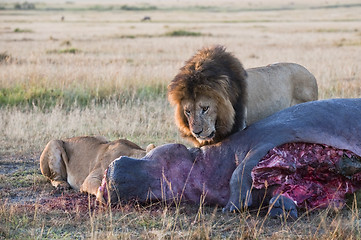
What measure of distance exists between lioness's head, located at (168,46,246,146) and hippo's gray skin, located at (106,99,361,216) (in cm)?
21

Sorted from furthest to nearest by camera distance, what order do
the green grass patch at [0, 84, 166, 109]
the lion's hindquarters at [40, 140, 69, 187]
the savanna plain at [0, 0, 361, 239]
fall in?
the green grass patch at [0, 84, 166, 109] → the lion's hindquarters at [40, 140, 69, 187] → the savanna plain at [0, 0, 361, 239]

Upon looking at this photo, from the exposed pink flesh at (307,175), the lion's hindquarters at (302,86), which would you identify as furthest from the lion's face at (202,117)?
the lion's hindquarters at (302,86)

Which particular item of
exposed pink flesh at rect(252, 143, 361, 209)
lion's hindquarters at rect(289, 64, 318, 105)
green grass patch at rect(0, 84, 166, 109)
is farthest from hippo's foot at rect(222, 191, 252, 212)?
green grass patch at rect(0, 84, 166, 109)

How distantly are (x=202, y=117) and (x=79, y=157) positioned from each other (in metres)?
1.94

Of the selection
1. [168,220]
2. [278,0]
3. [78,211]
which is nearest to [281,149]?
[168,220]

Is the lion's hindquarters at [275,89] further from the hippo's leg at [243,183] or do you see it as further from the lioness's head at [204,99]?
the hippo's leg at [243,183]

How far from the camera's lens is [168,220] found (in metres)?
4.62

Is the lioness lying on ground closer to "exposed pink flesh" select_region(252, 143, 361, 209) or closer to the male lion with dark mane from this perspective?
the male lion with dark mane

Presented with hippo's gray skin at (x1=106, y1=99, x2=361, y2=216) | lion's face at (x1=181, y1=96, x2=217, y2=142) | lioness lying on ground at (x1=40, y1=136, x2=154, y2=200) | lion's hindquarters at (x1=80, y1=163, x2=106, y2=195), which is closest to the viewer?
hippo's gray skin at (x1=106, y1=99, x2=361, y2=216)

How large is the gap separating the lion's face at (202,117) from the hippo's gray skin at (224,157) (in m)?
0.13

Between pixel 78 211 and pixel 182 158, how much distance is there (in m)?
1.00

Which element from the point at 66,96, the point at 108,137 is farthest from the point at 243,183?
the point at 66,96

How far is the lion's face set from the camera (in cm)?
537

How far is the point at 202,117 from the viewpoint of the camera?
17.8ft
